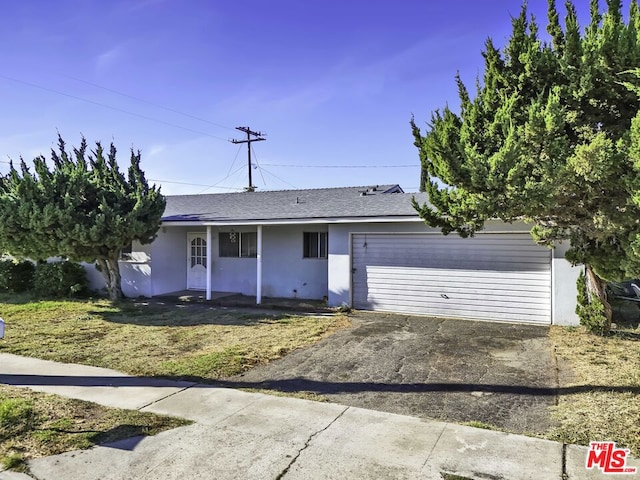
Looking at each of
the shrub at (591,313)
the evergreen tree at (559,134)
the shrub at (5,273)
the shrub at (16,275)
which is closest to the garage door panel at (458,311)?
the shrub at (591,313)

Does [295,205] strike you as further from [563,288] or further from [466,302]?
[563,288]

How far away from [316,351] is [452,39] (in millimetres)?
6893

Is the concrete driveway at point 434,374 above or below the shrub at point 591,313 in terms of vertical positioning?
below

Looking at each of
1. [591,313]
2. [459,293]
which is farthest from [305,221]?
[591,313]

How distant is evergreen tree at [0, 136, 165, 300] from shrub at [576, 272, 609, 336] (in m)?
10.5

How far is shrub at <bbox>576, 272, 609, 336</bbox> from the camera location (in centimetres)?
834

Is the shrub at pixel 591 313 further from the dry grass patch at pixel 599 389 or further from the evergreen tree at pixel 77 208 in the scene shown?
the evergreen tree at pixel 77 208

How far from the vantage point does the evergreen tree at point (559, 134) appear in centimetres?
481

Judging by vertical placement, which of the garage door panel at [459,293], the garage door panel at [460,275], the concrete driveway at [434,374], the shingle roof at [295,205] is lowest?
the concrete driveway at [434,374]

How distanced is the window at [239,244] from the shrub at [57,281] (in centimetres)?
464

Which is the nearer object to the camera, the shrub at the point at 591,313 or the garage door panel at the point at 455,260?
Result: the shrub at the point at 591,313

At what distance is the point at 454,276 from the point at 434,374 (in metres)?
4.86

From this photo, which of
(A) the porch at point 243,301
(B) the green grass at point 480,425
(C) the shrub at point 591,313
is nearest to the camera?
(B) the green grass at point 480,425

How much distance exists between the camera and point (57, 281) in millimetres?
13617
